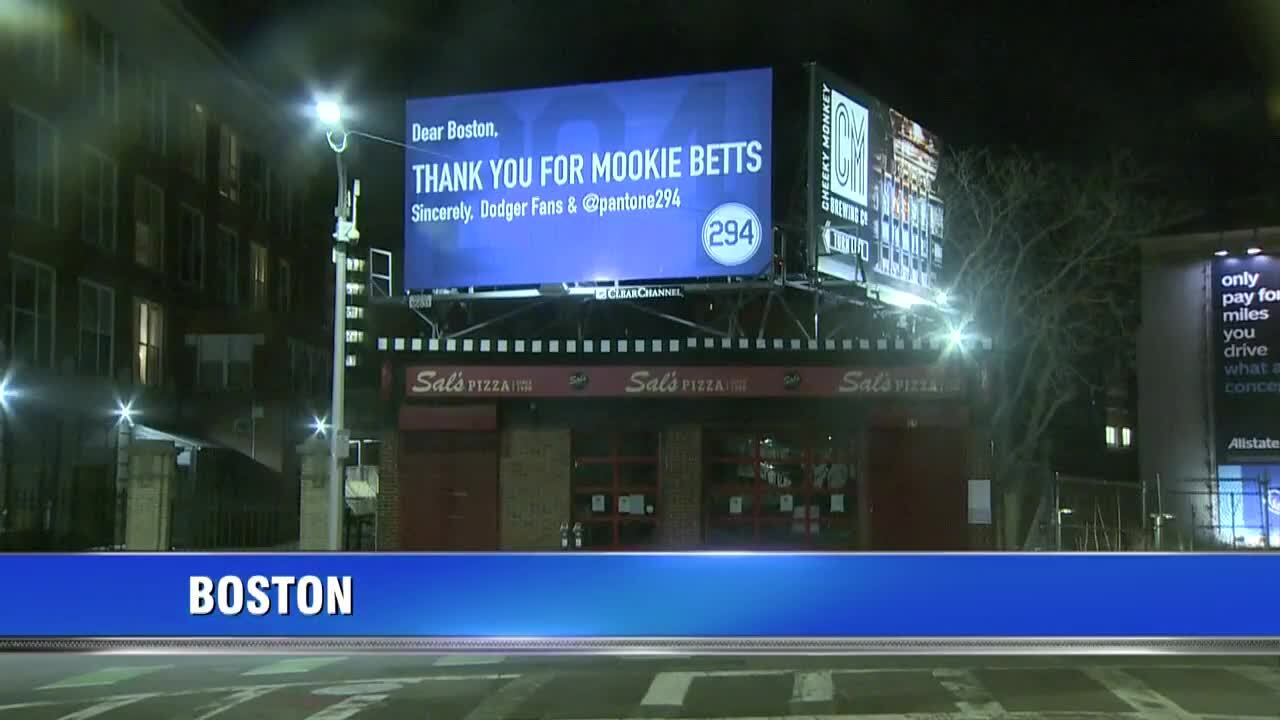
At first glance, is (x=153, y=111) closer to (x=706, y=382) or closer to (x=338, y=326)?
(x=706, y=382)

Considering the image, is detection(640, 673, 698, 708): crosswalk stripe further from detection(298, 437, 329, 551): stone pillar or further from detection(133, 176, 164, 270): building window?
detection(133, 176, 164, 270): building window

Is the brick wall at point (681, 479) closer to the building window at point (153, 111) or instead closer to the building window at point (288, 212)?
the building window at point (288, 212)

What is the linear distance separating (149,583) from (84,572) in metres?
0.14

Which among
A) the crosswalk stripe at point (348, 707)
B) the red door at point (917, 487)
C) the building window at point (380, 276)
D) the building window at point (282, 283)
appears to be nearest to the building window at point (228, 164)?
the building window at point (282, 283)

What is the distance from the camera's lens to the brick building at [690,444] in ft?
11.3

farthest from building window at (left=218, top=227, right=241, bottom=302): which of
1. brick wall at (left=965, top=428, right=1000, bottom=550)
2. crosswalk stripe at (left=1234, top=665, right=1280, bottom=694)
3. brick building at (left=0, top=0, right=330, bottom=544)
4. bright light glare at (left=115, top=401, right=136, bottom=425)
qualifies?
crosswalk stripe at (left=1234, top=665, right=1280, bottom=694)

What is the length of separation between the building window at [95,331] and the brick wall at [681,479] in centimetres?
198

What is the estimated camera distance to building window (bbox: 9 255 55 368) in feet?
Answer: 8.11

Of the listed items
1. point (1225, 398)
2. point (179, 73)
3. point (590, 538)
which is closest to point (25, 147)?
point (179, 73)

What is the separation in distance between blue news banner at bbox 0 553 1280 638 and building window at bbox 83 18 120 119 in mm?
1475

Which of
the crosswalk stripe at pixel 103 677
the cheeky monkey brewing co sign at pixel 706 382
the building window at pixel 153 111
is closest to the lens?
the crosswalk stripe at pixel 103 677

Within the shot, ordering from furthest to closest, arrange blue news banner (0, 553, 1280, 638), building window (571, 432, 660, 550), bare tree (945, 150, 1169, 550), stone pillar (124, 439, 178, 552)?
bare tree (945, 150, 1169, 550)
building window (571, 432, 660, 550)
stone pillar (124, 439, 178, 552)
blue news banner (0, 553, 1280, 638)

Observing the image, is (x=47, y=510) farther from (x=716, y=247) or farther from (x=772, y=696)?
(x=716, y=247)

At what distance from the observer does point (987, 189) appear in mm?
12422
